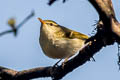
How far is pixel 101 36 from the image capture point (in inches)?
105

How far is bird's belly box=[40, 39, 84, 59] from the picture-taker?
4.81 metres

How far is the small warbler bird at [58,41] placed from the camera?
4.84 metres

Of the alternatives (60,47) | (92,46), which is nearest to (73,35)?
(60,47)

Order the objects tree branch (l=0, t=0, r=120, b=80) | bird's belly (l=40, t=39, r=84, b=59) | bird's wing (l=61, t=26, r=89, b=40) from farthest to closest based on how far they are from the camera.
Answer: bird's wing (l=61, t=26, r=89, b=40) → bird's belly (l=40, t=39, r=84, b=59) → tree branch (l=0, t=0, r=120, b=80)

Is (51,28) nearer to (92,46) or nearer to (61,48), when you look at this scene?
(61,48)

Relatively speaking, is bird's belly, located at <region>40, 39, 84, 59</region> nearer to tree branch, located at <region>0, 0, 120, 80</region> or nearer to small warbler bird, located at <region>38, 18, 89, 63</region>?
small warbler bird, located at <region>38, 18, 89, 63</region>

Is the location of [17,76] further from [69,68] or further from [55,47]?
[55,47]

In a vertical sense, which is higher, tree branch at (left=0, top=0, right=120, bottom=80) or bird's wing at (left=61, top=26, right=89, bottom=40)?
tree branch at (left=0, top=0, right=120, bottom=80)

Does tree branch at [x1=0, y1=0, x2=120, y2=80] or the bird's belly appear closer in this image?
tree branch at [x1=0, y1=0, x2=120, y2=80]

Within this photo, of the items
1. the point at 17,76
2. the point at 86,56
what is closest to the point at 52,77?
the point at 17,76

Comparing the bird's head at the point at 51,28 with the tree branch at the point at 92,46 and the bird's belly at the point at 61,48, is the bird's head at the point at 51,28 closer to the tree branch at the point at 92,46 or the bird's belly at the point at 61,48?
the bird's belly at the point at 61,48

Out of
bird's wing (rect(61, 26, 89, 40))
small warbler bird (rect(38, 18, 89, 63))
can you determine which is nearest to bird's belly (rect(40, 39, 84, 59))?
small warbler bird (rect(38, 18, 89, 63))

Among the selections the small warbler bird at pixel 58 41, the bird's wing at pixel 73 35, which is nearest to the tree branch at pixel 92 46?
the small warbler bird at pixel 58 41

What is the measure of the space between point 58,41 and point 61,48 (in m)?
0.25
